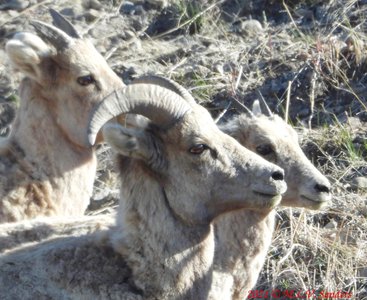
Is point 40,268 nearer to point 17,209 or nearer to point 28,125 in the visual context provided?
point 17,209

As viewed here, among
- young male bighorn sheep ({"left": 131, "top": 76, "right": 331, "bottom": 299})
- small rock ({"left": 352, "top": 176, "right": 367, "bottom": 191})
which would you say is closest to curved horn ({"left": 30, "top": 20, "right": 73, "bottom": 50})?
young male bighorn sheep ({"left": 131, "top": 76, "right": 331, "bottom": 299})

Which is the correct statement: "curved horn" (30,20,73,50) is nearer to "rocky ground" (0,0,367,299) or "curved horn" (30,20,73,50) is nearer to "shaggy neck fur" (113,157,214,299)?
"rocky ground" (0,0,367,299)

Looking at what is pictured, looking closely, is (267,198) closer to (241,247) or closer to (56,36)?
(241,247)

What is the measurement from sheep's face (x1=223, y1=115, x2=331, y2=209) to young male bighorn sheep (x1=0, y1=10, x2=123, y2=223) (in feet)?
3.52

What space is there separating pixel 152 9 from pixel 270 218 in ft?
19.1

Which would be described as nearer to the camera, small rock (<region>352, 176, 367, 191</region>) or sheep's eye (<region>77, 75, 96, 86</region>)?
sheep's eye (<region>77, 75, 96, 86</region>)

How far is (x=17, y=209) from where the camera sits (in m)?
8.46

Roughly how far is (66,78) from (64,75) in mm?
32

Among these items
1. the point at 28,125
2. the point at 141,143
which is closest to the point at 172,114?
the point at 141,143

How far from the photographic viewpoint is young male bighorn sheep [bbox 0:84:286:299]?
6.93 meters

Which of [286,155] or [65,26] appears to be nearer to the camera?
[286,155]

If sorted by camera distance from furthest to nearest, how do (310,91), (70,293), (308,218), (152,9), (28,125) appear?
1. (152,9)
2. (310,91)
3. (308,218)
4. (28,125)
5. (70,293)

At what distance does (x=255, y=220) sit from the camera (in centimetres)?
803

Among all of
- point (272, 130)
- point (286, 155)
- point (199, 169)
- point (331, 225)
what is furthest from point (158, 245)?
point (331, 225)
